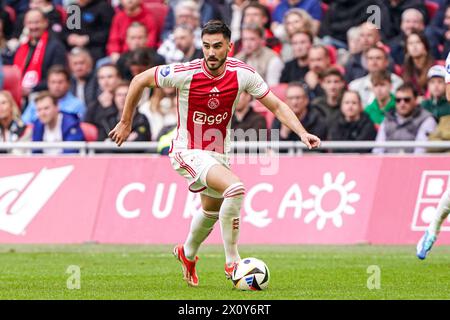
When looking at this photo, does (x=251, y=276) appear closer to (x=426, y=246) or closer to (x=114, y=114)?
(x=426, y=246)

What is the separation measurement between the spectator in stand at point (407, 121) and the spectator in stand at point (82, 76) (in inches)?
210

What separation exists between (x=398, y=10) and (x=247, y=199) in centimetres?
529

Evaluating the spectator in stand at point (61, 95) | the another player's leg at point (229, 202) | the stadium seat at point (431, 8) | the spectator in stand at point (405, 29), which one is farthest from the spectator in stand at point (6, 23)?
the another player's leg at point (229, 202)

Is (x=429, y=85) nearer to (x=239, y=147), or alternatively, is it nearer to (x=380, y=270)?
(x=239, y=147)

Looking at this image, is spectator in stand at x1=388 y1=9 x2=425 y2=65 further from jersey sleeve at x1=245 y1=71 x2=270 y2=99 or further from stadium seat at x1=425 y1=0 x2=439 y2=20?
jersey sleeve at x1=245 y1=71 x2=270 y2=99

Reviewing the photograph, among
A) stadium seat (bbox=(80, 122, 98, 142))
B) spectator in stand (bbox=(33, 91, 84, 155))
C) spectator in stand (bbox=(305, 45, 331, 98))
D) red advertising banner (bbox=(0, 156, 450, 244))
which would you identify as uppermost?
spectator in stand (bbox=(305, 45, 331, 98))

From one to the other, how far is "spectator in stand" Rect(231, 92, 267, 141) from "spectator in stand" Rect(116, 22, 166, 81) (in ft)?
7.75

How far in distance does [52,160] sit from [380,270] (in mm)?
5969

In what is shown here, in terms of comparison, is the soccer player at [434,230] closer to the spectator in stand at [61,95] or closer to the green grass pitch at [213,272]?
the green grass pitch at [213,272]

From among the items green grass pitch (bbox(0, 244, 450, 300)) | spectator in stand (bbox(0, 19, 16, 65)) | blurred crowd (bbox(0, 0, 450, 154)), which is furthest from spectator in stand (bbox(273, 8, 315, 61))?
spectator in stand (bbox(0, 19, 16, 65))

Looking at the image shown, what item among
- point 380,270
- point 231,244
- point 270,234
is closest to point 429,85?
point 270,234

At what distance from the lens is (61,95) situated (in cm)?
2030

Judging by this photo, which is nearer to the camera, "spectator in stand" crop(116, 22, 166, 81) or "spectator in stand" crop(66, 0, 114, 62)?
"spectator in stand" crop(116, 22, 166, 81)

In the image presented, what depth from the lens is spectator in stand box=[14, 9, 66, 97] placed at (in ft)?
70.7
